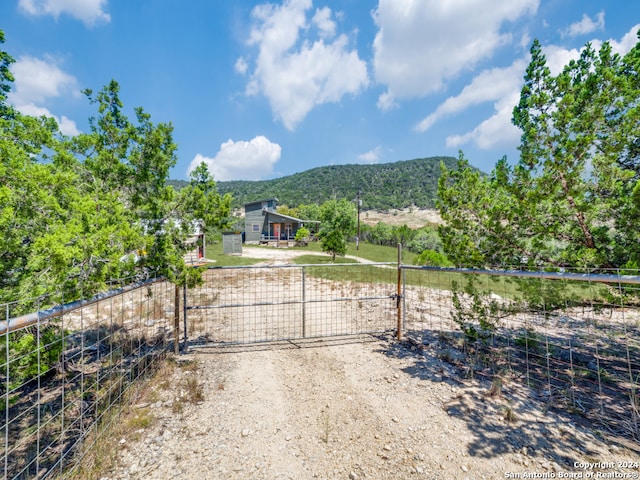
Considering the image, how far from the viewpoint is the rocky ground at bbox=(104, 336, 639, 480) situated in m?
2.36

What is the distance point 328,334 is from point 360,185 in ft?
297

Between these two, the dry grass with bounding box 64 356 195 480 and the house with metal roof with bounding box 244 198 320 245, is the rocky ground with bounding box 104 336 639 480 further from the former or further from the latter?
the house with metal roof with bounding box 244 198 320 245

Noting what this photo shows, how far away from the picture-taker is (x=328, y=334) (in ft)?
18.2

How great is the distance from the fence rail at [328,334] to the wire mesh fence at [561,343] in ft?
0.06

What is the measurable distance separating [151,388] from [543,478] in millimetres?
4244

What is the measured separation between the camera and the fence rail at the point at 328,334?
251 cm

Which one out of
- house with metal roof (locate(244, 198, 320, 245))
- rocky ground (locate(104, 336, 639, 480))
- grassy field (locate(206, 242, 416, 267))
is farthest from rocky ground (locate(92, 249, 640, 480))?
house with metal roof (locate(244, 198, 320, 245))

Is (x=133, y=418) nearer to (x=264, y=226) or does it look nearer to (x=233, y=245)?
(x=233, y=245)

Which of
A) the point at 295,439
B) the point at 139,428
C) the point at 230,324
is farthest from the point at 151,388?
the point at 230,324

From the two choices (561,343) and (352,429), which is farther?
(561,343)

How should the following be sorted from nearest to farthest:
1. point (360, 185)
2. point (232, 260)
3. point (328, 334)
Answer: point (328, 334), point (232, 260), point (360, 185)

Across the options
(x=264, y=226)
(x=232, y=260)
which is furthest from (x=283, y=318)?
(x=264, y=226)

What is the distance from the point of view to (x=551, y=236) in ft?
12.6

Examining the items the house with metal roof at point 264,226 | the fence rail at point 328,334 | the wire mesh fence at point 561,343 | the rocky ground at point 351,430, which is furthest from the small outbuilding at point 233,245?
the rocky ground at point 351,430
